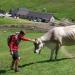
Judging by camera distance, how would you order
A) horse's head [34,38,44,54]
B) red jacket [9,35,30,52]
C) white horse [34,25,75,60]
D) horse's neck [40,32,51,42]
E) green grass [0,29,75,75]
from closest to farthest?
red jacket [9,35,30,52] < green grass [0,29,75,75] < horse's head [34,38,44,54] < horse's neck [40,32,51,42] < white horse [34,25,75,60]

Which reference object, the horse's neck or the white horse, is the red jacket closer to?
the white horse

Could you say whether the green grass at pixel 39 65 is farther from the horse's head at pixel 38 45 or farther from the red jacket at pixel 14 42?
the red jacket at pixel 14 42

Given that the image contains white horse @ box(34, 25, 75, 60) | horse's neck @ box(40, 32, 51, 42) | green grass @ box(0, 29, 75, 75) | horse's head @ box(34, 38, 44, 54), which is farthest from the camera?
white horse @ box(34, 25, 75, 60)

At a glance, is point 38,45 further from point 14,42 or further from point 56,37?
point 14,42

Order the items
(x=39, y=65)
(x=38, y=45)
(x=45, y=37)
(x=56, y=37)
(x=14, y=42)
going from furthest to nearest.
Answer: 1. (x=56, y=37)
2. (x=45, y=37)
3. (x=38, y=45)
4. (x=39, y=65)
5. (x=14, y=42)

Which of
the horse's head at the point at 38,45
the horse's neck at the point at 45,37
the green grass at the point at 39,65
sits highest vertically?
the horse's neck at the point at 45,37

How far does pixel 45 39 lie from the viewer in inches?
1210

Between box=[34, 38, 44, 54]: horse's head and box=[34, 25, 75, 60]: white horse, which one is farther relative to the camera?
box=[34, 25, 75, 60]: white horse

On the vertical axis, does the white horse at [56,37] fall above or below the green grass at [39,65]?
above

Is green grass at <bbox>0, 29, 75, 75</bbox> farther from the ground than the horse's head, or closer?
closer

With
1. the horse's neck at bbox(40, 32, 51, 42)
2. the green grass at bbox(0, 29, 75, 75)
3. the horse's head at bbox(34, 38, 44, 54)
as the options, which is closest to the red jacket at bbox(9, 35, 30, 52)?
the green grass at bbox(0, 29, 75, 75)

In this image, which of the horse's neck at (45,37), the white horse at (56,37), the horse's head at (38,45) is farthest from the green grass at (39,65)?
the horse's neck at (45,37)

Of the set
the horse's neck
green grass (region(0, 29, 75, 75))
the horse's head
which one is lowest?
green grass (region(0, 29, 75, 75))

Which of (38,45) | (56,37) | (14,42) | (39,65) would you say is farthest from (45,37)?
(14,42)
